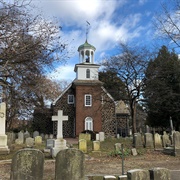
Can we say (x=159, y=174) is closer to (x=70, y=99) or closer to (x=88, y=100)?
(x=88, y=100)

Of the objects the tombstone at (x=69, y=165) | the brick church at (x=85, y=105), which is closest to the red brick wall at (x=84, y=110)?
the brick church at (x=85, y=105)

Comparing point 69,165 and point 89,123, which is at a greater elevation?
point 89,123

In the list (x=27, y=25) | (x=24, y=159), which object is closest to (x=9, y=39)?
(x=27, y=25)

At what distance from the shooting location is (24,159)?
5285mm

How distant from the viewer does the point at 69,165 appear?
563 centimetres

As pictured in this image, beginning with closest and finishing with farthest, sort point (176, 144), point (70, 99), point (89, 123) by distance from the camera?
point (176, 144), point (89, 123), point (70, 99)

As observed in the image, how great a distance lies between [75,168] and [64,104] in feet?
90.3

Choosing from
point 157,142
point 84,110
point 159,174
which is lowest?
point 159,174

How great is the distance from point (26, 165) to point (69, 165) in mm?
1010

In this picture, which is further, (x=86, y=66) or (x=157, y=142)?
(x=86, y=66)

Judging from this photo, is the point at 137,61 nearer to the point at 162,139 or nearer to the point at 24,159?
the point at 162,139

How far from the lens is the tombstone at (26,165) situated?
17.2ft

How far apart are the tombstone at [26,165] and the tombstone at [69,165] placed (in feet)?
1.43

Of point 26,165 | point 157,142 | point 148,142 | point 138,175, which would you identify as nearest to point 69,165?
point 26,165
